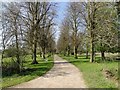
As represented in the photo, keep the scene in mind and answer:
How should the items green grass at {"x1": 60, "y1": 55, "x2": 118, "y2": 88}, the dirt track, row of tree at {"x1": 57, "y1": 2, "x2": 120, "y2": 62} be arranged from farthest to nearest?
row of tree at {"x1": 57, "y1": 2, "x2": 120, "y2": 62} → the dirt track → green grass at {"x1": 60, "y1": 55, "x2": 118, "y2": 88}

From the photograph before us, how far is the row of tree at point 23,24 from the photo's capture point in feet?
52.3

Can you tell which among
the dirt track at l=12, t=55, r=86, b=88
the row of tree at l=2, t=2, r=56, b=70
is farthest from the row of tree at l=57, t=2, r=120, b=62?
the row of tree at l=2, t=2, r=56, b=70

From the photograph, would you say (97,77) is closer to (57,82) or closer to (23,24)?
(57,82)

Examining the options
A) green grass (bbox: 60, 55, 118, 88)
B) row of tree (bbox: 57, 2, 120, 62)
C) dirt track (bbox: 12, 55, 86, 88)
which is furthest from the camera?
row of tree (bbox: 57, 2, 120, 62)

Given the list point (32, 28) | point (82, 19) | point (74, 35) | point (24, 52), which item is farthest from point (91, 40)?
point (74, 35)

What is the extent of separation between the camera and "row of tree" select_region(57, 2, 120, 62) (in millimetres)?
11359

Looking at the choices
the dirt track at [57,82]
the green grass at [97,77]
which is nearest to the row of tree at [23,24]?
the dirt track at [57,82]

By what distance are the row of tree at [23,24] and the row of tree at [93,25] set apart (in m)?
4.05

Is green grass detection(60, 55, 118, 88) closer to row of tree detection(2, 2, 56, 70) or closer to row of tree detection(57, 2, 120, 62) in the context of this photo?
row of tree detection(57, 2, 120, 62)

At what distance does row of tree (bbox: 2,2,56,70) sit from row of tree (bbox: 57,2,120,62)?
4.05m

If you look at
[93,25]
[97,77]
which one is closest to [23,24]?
[93,25]

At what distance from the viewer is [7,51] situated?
15297mm

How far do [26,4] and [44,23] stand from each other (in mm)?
5762

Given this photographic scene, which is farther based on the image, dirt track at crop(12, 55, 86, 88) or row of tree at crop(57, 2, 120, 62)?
row of tree at crop(57, 2, 120, 62)
